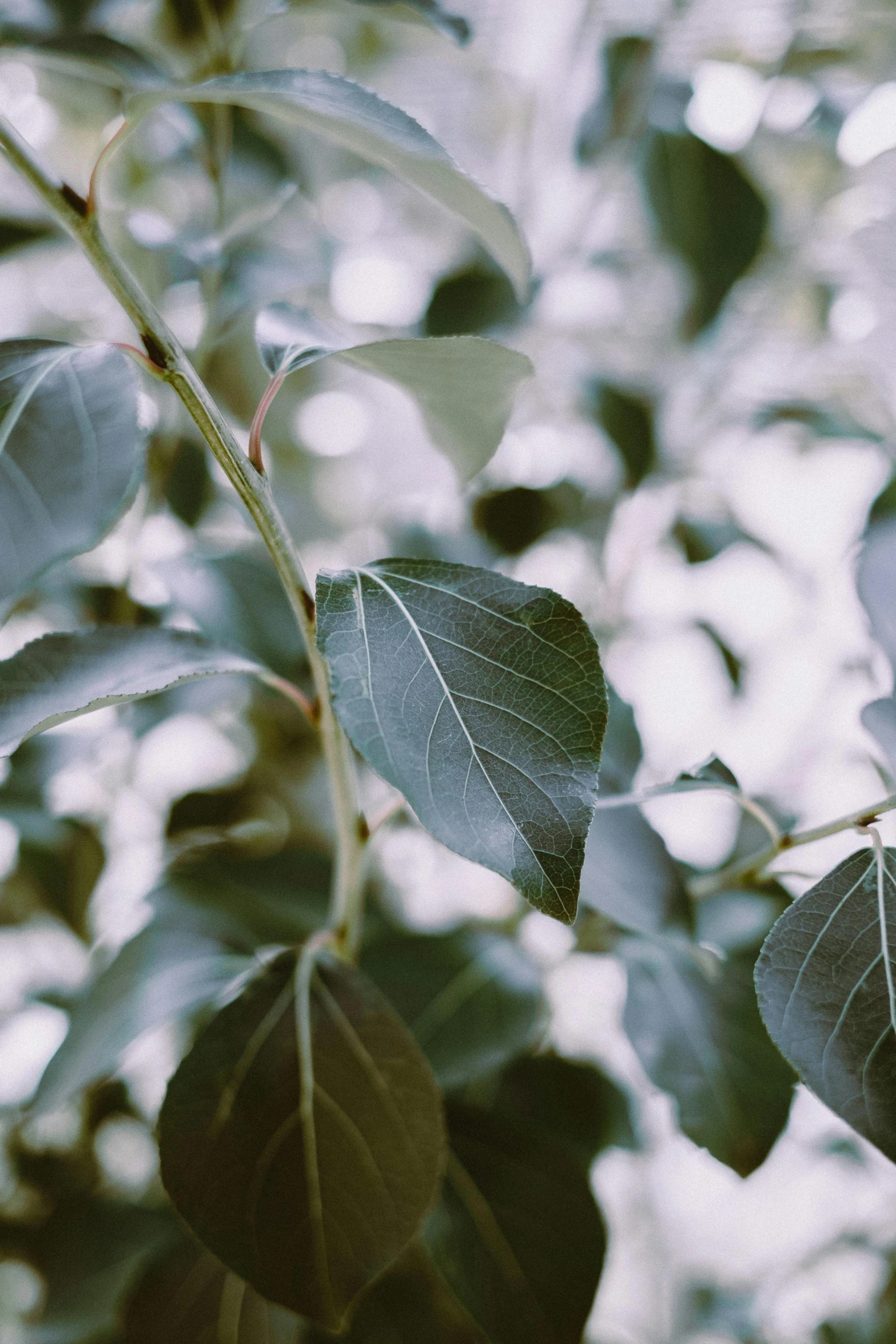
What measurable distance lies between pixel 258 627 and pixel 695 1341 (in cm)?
85

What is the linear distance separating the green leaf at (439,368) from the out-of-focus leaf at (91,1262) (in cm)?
49

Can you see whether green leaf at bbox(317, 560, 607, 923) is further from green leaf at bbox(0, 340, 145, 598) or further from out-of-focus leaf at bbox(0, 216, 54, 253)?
out-of-focus leaf at bbox(0, 216, 54, 253)

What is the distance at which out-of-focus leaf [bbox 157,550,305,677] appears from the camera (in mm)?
419

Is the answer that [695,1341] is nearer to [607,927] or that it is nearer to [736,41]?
[607,927]

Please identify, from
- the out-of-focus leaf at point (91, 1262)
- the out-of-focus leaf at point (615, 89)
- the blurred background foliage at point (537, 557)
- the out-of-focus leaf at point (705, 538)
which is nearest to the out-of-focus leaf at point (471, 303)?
the blurred background foliage at point (537, 557)

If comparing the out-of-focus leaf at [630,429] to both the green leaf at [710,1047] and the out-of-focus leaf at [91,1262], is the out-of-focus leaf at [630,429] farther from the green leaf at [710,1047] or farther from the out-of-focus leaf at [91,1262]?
the out-of-focus leaf at [91,1262]

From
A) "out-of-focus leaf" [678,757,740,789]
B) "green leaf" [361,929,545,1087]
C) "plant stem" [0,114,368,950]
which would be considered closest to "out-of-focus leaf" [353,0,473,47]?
"plant stem" [0,114,368,950]

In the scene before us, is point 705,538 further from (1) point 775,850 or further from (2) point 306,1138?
(2) point 306,1138

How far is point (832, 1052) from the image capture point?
23 centimetres

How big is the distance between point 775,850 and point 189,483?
45cm

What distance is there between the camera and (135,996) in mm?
376

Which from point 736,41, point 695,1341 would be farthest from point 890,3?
point 695,1341

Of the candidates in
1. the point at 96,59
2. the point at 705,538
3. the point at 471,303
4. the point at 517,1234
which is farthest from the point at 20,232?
the point at 517,1234

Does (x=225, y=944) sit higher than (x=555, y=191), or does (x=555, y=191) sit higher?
(x=555, y=191)
